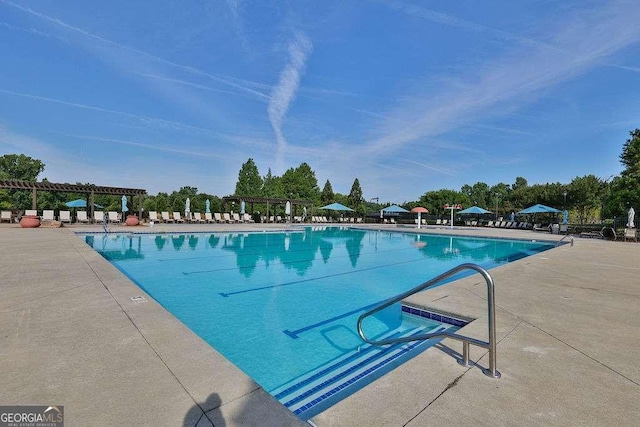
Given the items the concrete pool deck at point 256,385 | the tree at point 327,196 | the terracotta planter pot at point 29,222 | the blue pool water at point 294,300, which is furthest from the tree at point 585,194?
the terracotta planter pot at point 29,222

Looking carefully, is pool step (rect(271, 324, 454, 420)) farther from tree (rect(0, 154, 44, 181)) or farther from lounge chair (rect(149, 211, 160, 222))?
tree (rect(0, 154, 44, 181))

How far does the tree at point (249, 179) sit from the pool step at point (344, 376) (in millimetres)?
37983

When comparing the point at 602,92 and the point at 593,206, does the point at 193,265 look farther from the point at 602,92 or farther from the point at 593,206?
the point at 593,206

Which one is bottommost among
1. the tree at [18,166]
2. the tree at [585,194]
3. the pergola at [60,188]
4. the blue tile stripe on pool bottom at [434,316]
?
the blue tile stripe on pool bottom at [434,316]

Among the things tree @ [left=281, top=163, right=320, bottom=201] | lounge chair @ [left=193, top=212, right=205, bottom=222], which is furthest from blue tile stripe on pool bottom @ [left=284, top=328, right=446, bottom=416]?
tree @ [left=281, top=163, right=320, bottom=201]

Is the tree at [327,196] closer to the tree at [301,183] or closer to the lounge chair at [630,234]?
the tree at [301,183]

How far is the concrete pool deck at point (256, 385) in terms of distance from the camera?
5.34 ft

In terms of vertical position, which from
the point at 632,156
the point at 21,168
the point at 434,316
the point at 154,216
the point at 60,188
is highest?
the point at 21,168

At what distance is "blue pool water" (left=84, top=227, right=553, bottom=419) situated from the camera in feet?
9.76

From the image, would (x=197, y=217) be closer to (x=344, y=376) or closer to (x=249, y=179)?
(x=249, y=179)

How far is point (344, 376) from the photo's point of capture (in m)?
2.82

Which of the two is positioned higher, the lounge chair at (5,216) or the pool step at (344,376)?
the lounge chair at (5,216)

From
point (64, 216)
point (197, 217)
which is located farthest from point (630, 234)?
point (64, 216)

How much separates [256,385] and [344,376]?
1.16 meters
